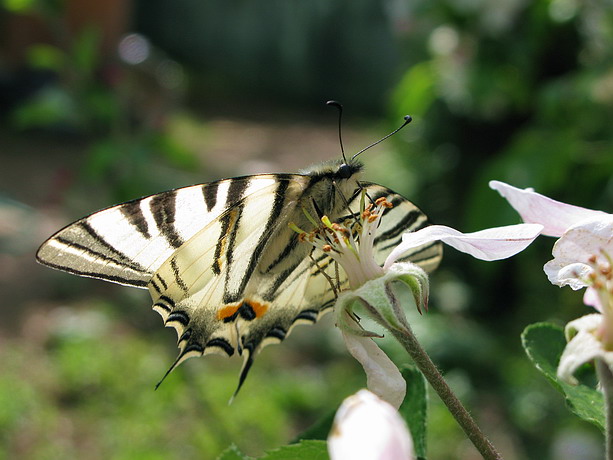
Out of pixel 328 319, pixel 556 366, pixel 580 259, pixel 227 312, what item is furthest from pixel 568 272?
pixel 328 319

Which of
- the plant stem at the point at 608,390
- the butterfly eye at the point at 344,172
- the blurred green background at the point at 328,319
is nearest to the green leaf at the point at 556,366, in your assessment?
the plant stem at the point at 608,390

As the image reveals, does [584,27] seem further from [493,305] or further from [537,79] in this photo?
[493,305]

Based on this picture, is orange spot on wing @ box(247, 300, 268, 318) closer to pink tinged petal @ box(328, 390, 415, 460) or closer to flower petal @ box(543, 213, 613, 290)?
flower petal @ box(543, 213, 613, 290)

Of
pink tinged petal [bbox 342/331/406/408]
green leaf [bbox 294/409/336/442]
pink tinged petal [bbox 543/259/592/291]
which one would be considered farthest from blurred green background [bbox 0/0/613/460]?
pink tinged petal [bbox 543/259/592/291]

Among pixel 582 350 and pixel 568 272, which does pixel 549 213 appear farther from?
pixel 582 350

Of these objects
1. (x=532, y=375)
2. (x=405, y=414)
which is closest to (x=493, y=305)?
(x=532, y=375)

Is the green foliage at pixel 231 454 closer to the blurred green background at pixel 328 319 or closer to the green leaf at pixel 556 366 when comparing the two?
the green leaf at pixel 556 366
